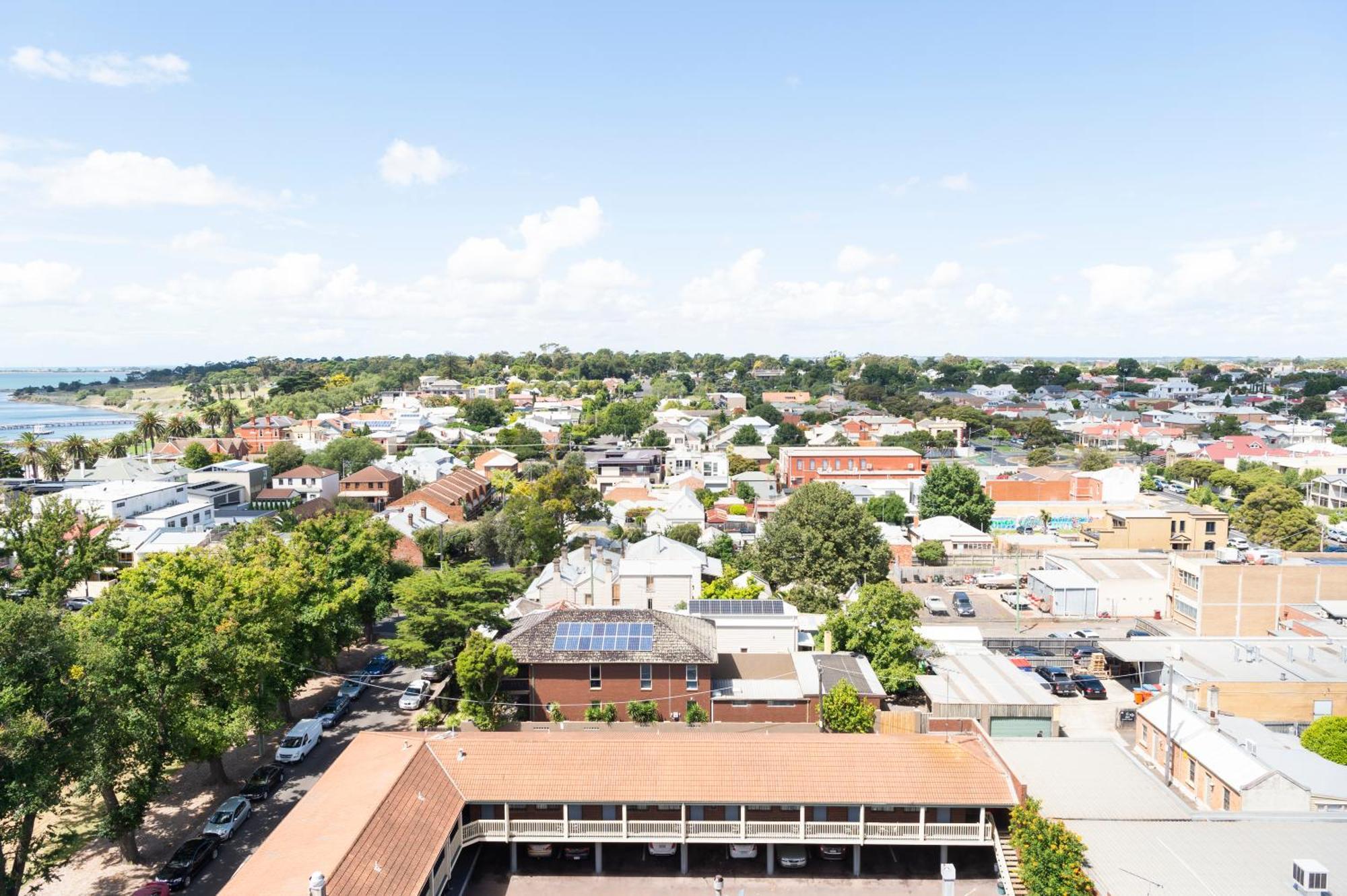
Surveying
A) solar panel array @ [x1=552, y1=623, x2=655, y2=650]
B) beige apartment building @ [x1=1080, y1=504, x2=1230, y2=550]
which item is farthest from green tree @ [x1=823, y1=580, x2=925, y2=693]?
beige apartment building @ [x1=1080, y1=504, x2=1230, y2=550]

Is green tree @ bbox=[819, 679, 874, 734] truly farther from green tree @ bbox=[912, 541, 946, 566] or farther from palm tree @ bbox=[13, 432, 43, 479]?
palm tree @ bbox=[13, 432, 43, 479]

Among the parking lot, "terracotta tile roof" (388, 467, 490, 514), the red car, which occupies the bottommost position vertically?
the parking lot

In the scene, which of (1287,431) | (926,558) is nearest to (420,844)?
(926,558)

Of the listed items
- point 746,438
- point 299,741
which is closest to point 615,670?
point 299,741

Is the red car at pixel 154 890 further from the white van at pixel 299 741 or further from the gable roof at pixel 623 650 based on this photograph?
the gable roof at pixel 623 650

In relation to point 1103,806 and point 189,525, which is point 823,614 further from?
point 189,525

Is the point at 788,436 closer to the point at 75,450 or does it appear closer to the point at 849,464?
the point at 849,464
